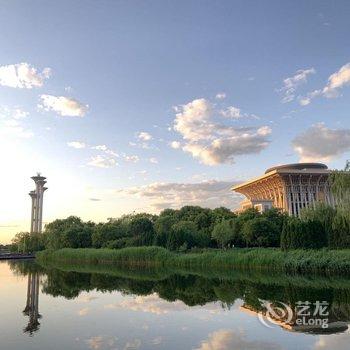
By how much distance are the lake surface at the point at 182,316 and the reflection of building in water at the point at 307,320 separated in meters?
0.03

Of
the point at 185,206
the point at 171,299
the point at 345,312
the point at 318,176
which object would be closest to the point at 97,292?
the point at 171,299

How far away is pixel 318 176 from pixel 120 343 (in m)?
73.3

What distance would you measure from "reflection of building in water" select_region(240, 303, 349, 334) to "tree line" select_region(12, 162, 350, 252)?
16.2 metres

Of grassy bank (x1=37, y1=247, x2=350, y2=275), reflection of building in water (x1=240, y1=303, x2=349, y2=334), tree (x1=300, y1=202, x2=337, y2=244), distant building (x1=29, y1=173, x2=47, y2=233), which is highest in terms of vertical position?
distant building (x1=29, y1=173, x2=47, y2=233)

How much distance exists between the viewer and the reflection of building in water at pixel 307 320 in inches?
431

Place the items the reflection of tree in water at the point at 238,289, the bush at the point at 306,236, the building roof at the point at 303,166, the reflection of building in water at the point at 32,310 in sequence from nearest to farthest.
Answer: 1. the reflection of building in water at the point at 32,310
2. the reflection of tree in water at the point at 238,289
3. the bush at the point at 306,236
4. the building roof at the point at 303,166

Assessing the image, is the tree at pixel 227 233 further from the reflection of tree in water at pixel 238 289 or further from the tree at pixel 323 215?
the reflection of tree in water at pixel 238 289

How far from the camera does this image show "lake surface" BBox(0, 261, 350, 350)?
10.0m

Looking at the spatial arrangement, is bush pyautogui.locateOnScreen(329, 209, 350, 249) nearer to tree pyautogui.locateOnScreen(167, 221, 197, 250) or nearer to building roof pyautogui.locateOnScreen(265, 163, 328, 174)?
tree pyautogui.locateOnScreen(167, 221, 197, 250)

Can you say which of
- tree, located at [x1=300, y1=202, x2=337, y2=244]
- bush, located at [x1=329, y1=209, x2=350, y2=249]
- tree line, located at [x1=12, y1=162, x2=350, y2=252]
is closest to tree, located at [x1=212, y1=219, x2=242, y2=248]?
tree line, located at [x1=12, y1=162, x2=350, y2=252]

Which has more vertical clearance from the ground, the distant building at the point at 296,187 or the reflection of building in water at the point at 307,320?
the distant building at the point at 296,187

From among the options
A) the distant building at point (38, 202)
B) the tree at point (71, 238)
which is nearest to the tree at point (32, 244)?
the tree at point (71, 238)

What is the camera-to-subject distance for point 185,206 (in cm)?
6384

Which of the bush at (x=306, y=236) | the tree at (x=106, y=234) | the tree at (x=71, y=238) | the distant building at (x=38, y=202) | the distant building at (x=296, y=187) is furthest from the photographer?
the distant building at (x=38, y=202)
